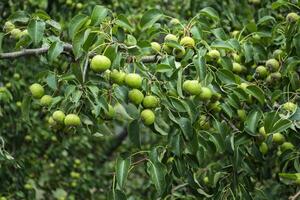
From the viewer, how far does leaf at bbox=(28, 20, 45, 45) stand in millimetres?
1489

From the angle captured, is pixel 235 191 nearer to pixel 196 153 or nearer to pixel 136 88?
pixel 196 153

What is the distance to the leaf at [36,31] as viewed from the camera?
149 cm

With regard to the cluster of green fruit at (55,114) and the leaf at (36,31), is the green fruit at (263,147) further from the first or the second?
the leaf at (36,31)

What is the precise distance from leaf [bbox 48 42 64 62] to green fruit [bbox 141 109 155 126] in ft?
0.87

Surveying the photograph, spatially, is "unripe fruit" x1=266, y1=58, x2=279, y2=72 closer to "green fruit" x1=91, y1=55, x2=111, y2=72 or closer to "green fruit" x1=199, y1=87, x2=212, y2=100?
"green fruit" x1=199, y1=87, x2=212, y2=100

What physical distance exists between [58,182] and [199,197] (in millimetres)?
1743

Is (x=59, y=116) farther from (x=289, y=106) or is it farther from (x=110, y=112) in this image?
(x=289, y=106)

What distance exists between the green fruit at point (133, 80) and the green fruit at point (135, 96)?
0.02 metres

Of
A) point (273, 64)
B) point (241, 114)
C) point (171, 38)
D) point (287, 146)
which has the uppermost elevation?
point (171, 38)

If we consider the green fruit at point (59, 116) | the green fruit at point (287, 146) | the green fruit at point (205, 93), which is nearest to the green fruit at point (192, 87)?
the green fruit at point (205, 93)

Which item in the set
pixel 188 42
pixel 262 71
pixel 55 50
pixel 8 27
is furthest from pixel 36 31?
pixel 262 71

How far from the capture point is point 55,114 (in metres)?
1.48

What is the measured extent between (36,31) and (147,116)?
1.24 feet

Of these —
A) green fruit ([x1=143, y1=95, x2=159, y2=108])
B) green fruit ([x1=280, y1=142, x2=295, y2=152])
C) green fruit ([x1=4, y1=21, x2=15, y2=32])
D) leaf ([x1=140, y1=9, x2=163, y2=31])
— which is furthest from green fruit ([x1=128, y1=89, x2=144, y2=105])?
green fruit ([x1=280, y1=142, x2=295, y2=152])
